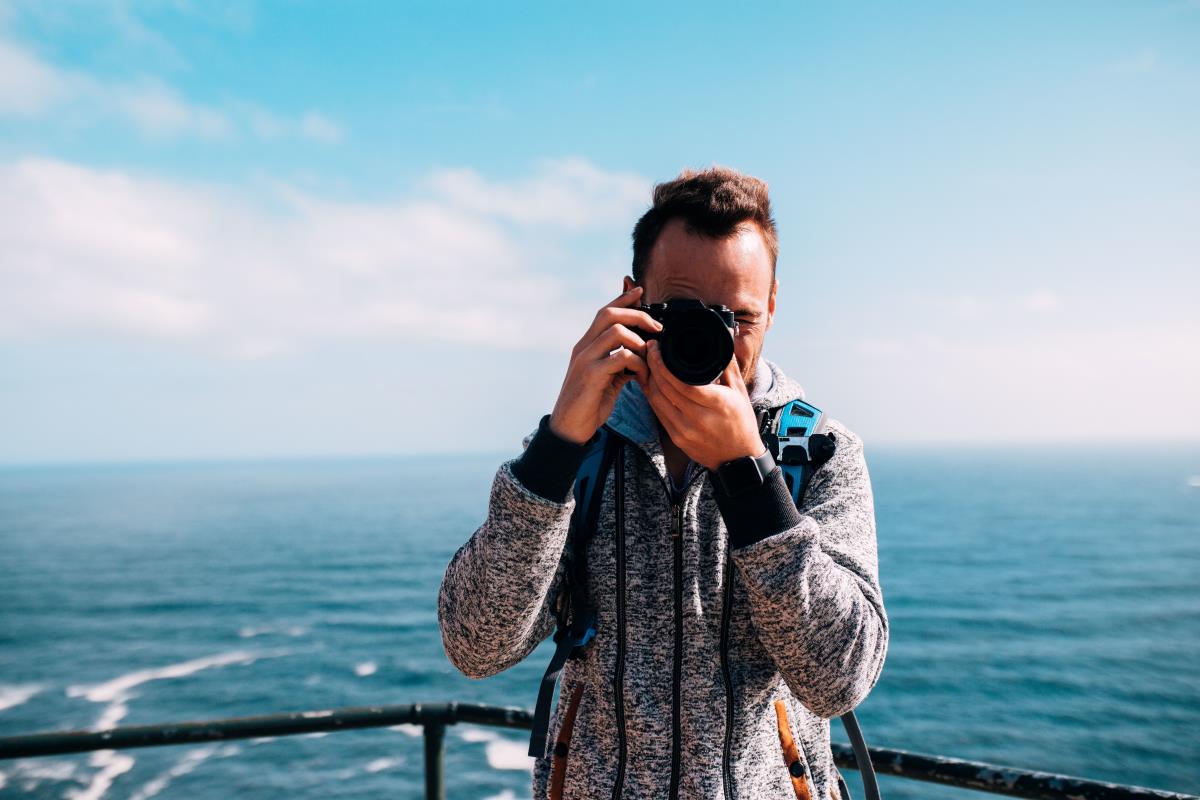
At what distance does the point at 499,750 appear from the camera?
3388 cm

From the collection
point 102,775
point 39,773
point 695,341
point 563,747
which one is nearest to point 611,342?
point 695,341

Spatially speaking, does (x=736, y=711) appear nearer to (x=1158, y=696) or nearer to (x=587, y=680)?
(x=587, y=680)

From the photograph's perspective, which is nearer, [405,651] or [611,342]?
[611,342]

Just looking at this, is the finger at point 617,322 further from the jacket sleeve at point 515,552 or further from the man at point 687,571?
the jacket sleeve at point 515,552

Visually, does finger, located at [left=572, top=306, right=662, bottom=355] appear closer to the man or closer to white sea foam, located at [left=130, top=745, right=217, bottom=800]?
the man

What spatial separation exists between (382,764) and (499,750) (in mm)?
5035

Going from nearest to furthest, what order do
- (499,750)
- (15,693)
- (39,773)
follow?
(39,773) → (499,750) → (15,693)

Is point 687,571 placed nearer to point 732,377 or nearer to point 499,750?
point 732,377

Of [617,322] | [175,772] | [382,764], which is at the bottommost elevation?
[382,764]

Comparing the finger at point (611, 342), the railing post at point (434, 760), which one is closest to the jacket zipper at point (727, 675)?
the finger at point (611, 342)

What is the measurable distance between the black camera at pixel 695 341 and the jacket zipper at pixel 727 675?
0.38m

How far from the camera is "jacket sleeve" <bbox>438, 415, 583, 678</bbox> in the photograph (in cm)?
144

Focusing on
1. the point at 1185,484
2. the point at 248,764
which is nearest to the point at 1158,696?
the point at 248,764

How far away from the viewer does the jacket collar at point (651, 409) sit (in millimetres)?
1673
